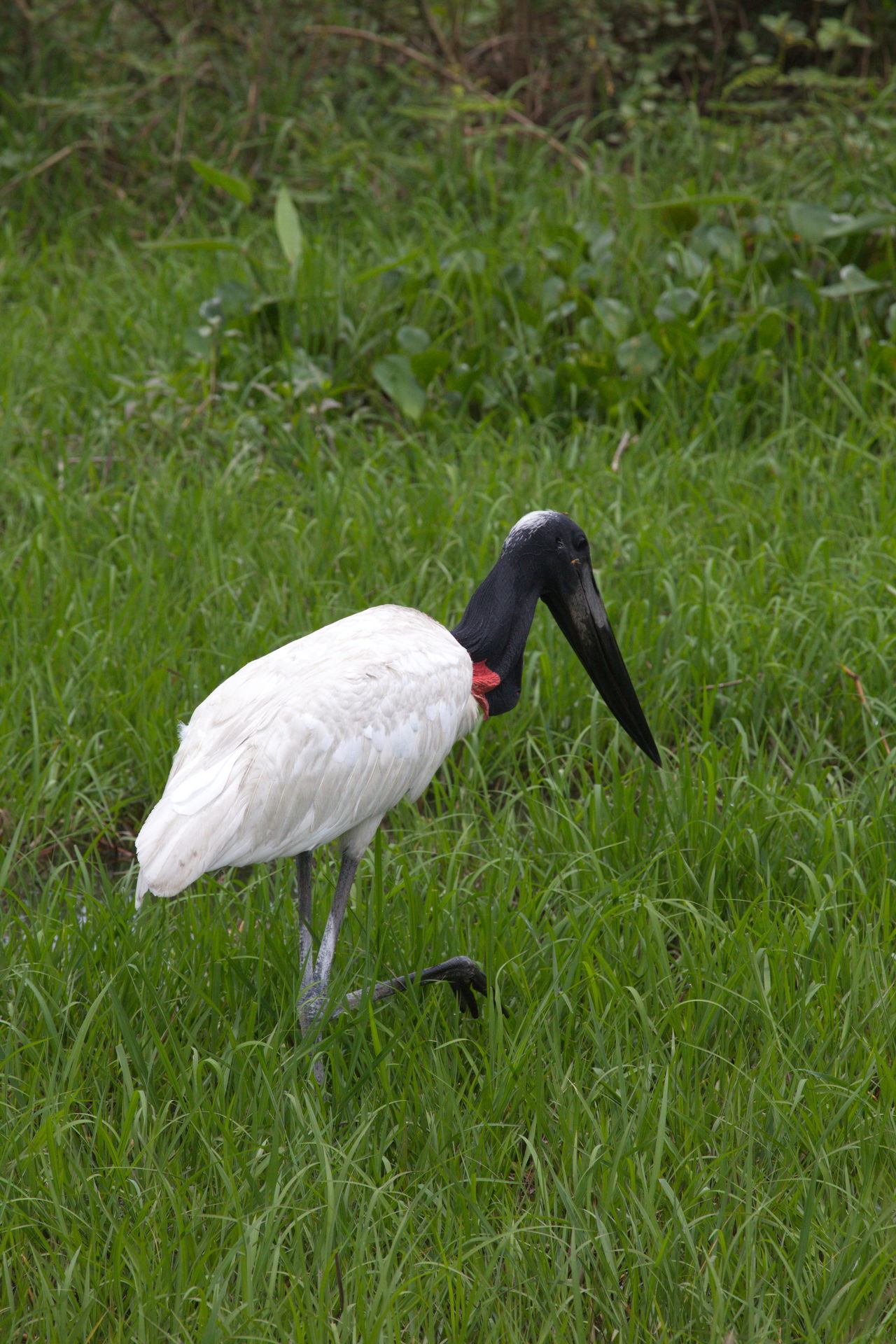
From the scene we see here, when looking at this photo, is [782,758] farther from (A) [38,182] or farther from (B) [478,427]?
(A) [38,182]

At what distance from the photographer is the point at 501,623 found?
10.3 feet

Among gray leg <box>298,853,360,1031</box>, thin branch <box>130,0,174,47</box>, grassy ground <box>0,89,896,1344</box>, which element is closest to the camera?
grassy ground <box>0,89,896,1344</box>

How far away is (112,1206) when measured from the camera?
7.99 feet

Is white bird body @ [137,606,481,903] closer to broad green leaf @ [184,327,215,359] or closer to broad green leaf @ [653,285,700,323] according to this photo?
broad green leaf @ [184,327,215,359]

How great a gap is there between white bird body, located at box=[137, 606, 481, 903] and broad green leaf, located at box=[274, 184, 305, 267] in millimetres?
3674

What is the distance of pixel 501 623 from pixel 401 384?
2867 mm

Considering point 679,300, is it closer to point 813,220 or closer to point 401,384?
point 813,220

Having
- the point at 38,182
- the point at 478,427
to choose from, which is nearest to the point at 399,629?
the point at 478,427

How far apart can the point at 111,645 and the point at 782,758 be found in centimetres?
214

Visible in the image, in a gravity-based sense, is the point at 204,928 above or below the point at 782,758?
above

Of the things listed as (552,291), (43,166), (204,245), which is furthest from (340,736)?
(43,166)

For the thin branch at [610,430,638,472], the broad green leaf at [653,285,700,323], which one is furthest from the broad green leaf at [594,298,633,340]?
the thin branch at [610,430,638,472]

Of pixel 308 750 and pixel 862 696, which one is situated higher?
pixel 308 750

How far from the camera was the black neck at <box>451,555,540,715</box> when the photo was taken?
124 inches
